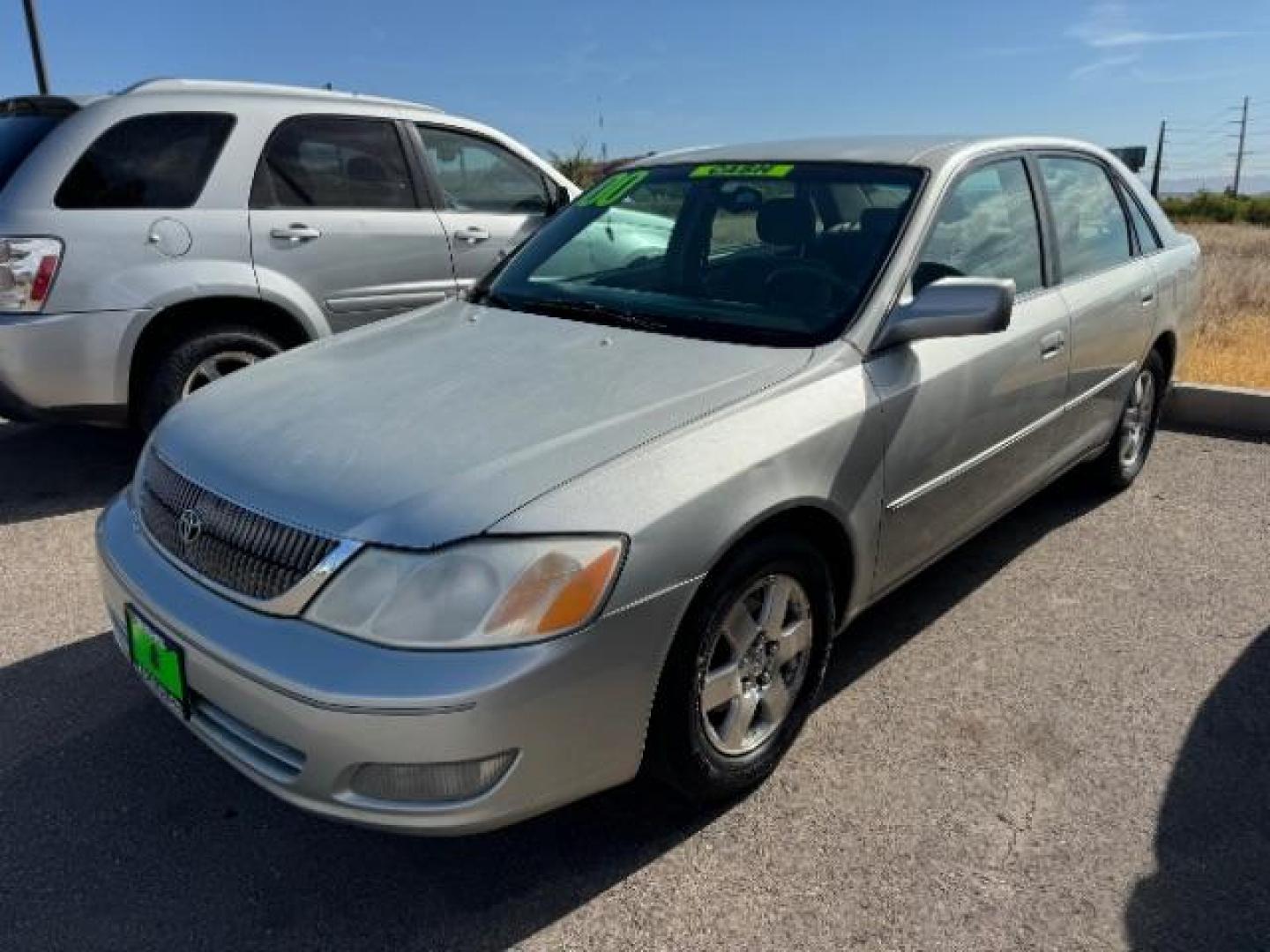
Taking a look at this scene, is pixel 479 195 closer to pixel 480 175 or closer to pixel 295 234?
pixel 480 175

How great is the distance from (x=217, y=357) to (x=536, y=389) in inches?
110

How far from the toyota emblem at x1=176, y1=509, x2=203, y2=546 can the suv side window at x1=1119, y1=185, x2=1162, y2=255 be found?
392cm

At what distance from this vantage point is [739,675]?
244 cm

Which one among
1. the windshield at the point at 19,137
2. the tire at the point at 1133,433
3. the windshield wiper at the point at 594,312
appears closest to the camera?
the windshield wiper at the point at 594,312

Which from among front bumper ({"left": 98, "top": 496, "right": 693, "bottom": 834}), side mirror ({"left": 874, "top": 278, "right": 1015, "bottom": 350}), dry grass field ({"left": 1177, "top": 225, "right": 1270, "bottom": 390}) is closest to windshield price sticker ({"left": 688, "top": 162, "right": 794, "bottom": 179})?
side mirror ({"left": 874, "top": 278, "right": 1015, "bottom": 350})

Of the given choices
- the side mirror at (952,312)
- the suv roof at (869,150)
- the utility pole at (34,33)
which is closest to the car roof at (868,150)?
the suv roof at (869,150)

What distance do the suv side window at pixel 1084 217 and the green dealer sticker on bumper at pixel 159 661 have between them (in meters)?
3.17

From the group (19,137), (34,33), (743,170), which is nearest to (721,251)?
(743,170)

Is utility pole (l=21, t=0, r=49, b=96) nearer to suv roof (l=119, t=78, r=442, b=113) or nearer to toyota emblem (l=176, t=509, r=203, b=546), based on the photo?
Result: suv roof (l=119, t=78, r=442, b=113)

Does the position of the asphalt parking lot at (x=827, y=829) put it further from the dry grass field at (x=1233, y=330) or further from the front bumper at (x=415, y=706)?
the dry grass field at (x=1233, y=330)

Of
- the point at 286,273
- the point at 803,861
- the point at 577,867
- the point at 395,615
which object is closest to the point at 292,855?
the point at 577,867

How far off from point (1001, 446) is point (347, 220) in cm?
338

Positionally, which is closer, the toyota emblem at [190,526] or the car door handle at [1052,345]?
the toyota emblem at [190,526]

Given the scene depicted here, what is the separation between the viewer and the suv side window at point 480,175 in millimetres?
5504
